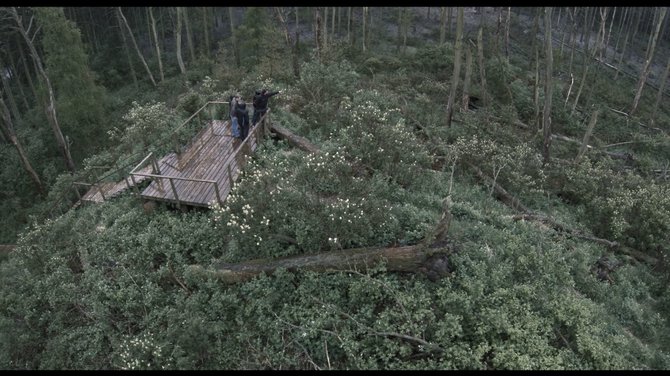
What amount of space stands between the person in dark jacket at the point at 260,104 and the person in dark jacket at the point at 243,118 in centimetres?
41

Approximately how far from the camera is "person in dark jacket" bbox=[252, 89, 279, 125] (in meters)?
11.1

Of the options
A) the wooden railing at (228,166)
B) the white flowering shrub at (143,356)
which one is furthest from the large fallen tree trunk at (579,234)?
the white flowering shrub at (143,356)

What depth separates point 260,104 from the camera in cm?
1115

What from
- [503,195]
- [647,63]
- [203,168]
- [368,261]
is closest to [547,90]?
[503,195]

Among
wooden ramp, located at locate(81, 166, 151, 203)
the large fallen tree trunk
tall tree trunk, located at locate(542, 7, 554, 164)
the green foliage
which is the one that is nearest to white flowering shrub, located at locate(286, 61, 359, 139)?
wooden ramp, located at locate(81, 166, 151, 203)

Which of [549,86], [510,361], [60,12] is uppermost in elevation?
[60,12]

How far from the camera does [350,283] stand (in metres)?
7.05

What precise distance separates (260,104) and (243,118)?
696 millimetres

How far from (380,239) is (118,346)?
4.95m

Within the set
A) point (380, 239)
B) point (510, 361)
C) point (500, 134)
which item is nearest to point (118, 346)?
point (380, 239)

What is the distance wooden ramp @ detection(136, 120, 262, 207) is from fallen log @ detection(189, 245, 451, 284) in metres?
1.67

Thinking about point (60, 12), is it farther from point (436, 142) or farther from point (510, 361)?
point (510, 361)

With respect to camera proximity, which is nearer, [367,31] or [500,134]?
[500,134]

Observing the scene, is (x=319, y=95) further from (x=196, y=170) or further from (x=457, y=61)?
(x=196, y=170)
